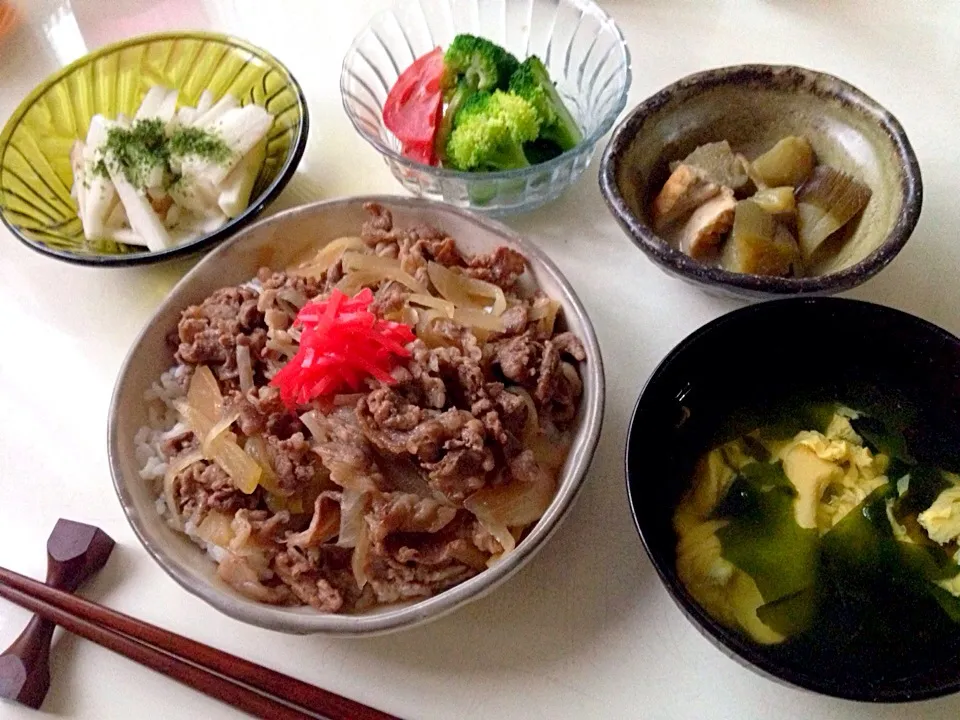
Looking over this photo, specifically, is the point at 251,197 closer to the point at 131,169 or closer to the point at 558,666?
the point at 131,169

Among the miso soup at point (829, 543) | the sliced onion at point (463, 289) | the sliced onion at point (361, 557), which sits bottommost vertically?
the miso soup at point (829, 543)

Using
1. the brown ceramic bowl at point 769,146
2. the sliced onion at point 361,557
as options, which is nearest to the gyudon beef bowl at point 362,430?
the sliced onion at point 361,557

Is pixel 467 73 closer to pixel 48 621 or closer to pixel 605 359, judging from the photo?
pixel 605 359

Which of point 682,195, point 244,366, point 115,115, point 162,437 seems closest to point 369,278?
point 244,366

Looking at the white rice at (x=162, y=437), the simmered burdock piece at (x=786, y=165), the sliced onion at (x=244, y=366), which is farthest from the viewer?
the simmered burdock piece at (x=786, y=165)

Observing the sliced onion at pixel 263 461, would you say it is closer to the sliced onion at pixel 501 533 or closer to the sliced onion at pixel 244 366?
the sliced onion at pixel 244 366

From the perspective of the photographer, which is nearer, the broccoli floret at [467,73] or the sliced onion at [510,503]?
the sliced onion at [510,503]

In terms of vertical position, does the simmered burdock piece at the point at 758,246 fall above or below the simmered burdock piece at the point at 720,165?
below
